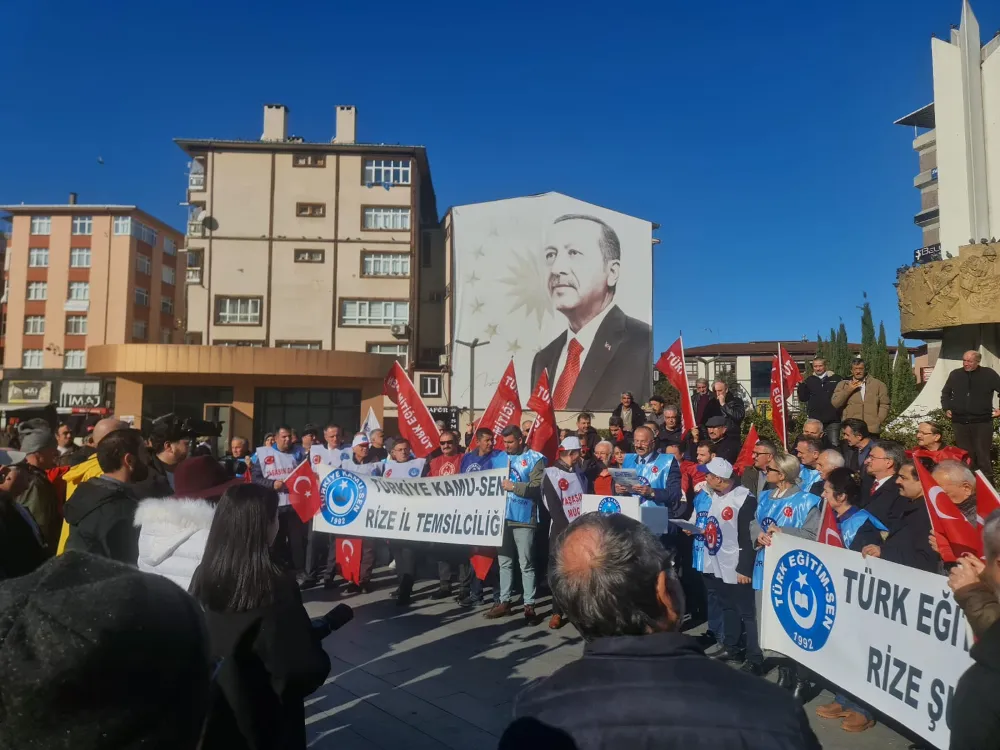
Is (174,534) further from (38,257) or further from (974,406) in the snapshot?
(38,257)

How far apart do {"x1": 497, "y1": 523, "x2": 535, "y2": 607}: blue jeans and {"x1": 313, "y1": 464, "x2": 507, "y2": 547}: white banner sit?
0.80ft

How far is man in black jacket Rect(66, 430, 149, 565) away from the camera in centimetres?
410

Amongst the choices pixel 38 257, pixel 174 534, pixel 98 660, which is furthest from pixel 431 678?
pixel 38 257

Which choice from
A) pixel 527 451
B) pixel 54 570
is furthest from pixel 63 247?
pixel 54 570

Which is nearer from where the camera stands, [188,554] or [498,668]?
[188,554]

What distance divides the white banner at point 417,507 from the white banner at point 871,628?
11.1 feet

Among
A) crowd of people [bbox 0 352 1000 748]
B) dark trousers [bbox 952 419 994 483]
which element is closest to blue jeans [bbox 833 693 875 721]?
crowd of people [bbox 0 352 1000 748]

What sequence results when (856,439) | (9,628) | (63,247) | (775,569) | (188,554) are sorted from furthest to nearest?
(63,247)
(856,439)
(775,569)
(188,554)
(9,628)

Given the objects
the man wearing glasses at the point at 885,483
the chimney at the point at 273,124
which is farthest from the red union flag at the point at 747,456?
the chimney at the point at 273,124

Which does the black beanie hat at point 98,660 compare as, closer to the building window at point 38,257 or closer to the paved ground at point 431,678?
the paved ground at point 431,678

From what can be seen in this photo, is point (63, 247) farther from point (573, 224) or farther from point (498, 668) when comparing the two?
point (498, 668)

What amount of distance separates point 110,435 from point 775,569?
15.1 ft

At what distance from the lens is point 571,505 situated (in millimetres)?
8258

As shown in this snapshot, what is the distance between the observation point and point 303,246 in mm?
44656
